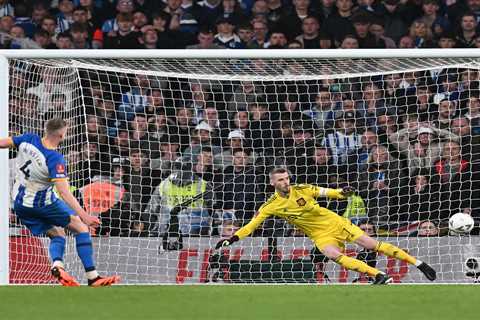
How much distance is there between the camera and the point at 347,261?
1137cm

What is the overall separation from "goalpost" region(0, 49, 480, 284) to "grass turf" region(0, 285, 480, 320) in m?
2.55

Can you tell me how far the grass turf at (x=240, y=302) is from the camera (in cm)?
726

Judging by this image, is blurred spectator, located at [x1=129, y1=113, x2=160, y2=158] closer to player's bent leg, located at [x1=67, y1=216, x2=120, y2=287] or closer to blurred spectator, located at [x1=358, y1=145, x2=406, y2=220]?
blurred spectator, located at [x1=358, y1=145, x2=406, y2=220]

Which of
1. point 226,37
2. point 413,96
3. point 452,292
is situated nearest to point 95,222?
point 452,292

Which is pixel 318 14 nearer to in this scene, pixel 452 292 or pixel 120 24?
pixel 120 24

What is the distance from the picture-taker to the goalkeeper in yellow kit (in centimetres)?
1148

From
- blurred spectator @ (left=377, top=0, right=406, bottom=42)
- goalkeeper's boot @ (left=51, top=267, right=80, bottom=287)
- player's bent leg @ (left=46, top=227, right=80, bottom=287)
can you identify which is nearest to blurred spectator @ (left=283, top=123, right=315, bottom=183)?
blurred spectator @ (left=377, top=0, right=406, bottom=42)

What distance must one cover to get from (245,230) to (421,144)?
7.11ft

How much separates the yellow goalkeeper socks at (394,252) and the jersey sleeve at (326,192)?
0.61m

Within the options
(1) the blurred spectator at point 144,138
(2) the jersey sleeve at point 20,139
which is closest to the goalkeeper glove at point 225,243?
(1) the blurred spectator at point 144,138

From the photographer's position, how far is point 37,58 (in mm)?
10930

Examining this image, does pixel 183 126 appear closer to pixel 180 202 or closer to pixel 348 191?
pixel 180 202

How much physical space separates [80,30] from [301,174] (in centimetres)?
360

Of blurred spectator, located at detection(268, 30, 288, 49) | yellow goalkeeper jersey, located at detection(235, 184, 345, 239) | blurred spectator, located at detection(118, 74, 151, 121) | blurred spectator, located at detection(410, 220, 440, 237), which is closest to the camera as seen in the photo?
blurred spectator, located at detection(410, 220, 440, 237)
